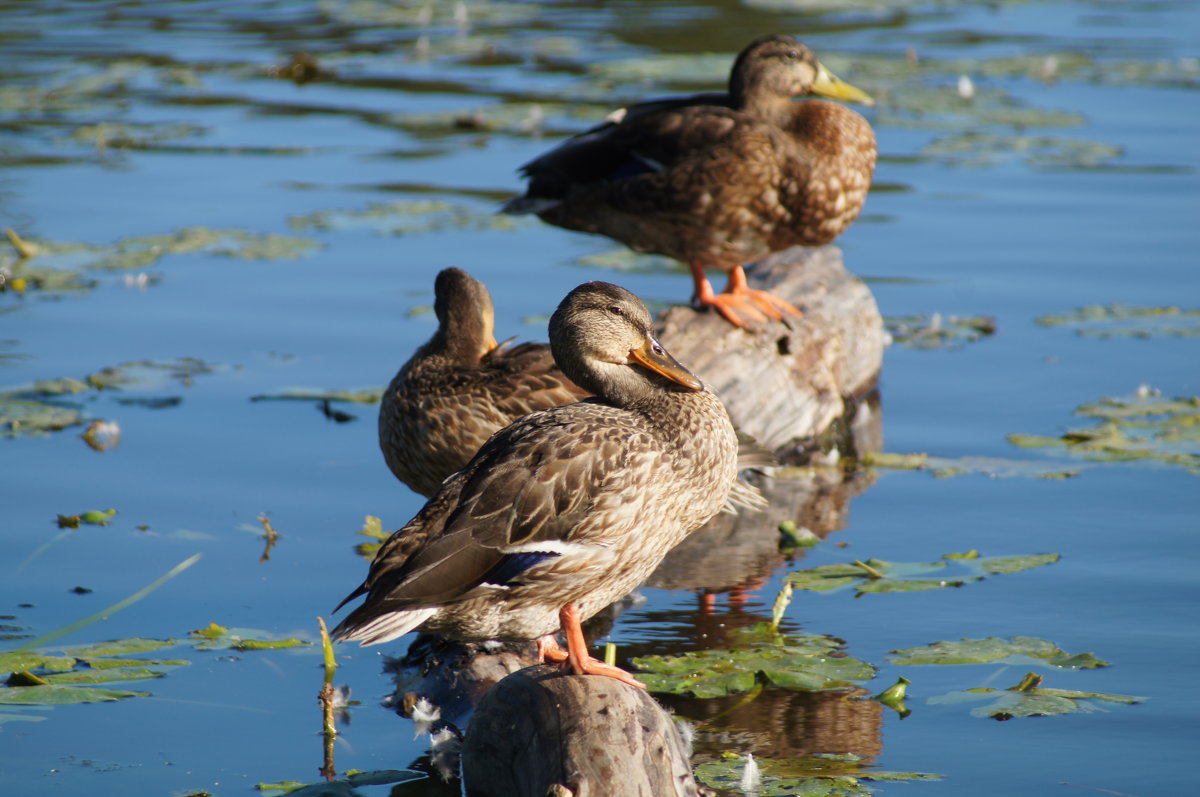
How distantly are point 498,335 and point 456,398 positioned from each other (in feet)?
8.16

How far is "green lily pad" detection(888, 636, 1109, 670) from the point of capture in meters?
4.55

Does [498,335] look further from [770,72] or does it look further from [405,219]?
[405,219]

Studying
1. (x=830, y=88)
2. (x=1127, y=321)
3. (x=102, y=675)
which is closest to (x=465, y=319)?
(x=102, y=675)

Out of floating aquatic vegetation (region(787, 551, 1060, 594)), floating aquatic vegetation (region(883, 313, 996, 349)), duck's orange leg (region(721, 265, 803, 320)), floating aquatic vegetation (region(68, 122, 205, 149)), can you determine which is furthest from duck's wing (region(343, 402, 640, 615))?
floating aquatic vegetation (region(68, 122, 205, 149))

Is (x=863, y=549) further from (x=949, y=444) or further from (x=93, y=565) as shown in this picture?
(x=93, y=565)

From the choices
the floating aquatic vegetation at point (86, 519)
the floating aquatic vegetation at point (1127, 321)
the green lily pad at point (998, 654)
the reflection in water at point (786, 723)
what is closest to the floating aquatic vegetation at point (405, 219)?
the floating aquatic vegetation at point (1127, 321)

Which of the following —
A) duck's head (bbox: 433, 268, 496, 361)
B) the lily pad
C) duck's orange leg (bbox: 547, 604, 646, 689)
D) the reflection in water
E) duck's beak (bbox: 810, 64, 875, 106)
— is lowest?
the reflection in water

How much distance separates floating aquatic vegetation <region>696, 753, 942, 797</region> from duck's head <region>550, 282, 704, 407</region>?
3.46 feet

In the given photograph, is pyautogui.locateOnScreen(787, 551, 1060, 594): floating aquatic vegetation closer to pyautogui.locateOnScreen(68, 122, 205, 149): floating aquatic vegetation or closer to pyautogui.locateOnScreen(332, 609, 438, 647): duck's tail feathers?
pyautogui.locateOnScreen(332, 609, 438, 647): duck's tail feathers

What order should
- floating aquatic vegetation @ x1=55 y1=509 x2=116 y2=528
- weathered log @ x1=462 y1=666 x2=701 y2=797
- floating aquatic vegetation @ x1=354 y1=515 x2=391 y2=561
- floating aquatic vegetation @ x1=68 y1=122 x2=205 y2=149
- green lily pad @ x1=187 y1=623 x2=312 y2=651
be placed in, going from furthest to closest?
floating aquatic vegetation @ x1=68 y1=122 x2=205 y2=149, floating aquatic vegetation @ x1=55 y1=509 x2=116 y2=528, floating aquatic vegetation @ x1=354 y1=515 x2=391 y2=561, green lily pad @ x1=187 y1=623 x2=312 y2=651, weathered log @ x1=462 y1=666 x2=701 y2=797

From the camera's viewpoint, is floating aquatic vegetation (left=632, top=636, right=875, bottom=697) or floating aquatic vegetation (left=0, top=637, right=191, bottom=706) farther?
floating aquatic vegetation (left=632, top=636, right=875, bottom=697)

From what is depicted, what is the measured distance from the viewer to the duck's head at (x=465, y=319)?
5641 millimetres

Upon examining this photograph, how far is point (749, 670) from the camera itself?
177 inches

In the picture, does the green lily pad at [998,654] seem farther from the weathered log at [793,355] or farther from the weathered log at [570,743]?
the weathered log at [793,355]
